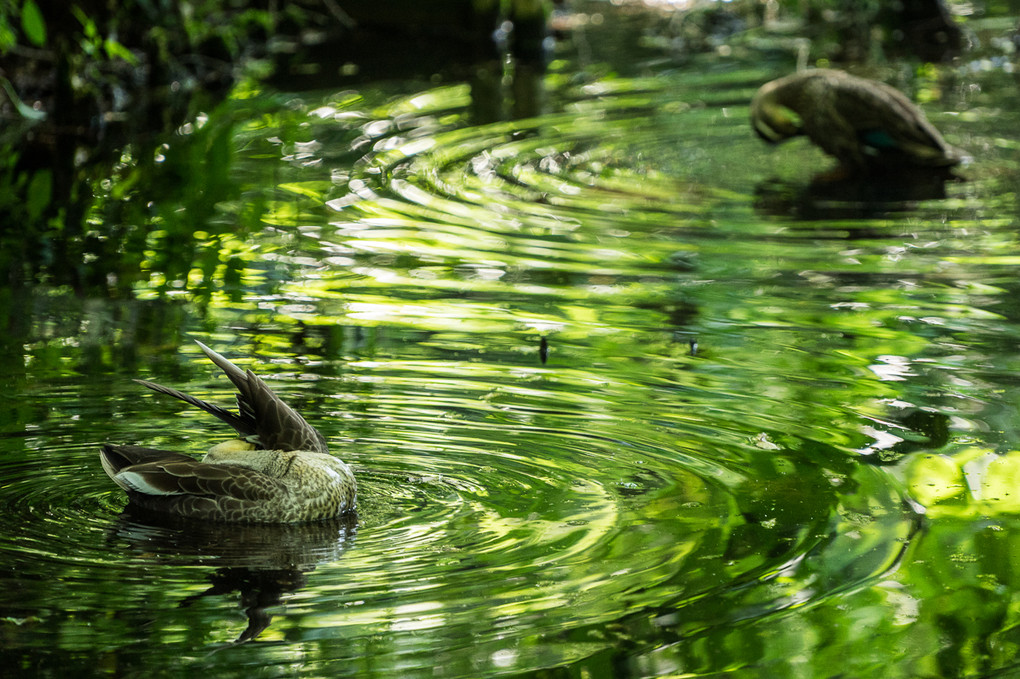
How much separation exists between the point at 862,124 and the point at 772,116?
2.38 feet

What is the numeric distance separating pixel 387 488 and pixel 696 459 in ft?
3.56

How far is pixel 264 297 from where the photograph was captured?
303 inches

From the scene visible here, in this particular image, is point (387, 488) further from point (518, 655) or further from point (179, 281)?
point (179, 281)

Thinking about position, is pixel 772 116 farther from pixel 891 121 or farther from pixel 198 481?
pixel 198 481

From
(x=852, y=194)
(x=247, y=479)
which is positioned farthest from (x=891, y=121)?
(x=247, y=479)

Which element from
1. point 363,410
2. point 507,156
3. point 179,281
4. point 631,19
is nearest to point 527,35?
point 631,19

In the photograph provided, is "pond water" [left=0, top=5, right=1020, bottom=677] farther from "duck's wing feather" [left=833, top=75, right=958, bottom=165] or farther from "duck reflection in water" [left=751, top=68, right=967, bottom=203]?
"duck's wing feather" [left=833, top=75, right=958, bottom=165]

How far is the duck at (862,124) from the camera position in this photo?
10.4 m

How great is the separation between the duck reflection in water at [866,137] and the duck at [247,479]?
5900mm

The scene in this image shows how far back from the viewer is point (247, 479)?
4902 millimetres

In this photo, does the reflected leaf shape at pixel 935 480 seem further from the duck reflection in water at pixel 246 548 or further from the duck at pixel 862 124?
the duck at pixel 862 124

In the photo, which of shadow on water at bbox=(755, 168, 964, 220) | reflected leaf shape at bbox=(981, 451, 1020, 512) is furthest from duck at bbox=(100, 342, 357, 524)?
shadow on water at bbox=(755, 168, 964, 220)

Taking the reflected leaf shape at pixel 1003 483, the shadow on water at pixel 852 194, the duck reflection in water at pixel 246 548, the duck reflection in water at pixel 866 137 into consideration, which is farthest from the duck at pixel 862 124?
the duck reflection in water at pixel 246 548

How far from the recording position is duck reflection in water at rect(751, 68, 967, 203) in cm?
1034
